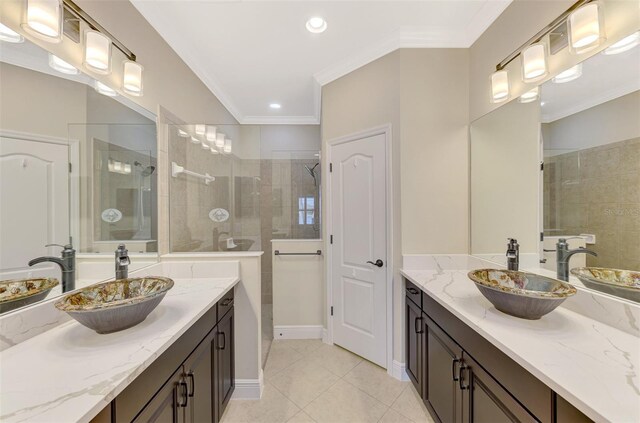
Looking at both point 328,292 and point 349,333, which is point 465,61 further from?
point 349,333

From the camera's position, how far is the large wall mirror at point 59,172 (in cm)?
97

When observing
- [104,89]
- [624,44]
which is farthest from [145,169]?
[624,44]

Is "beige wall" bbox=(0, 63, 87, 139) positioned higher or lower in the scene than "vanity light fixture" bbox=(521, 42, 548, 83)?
lower

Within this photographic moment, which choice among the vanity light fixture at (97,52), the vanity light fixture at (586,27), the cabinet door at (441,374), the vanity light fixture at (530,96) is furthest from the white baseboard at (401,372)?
the vanity light fixture at (97,52)

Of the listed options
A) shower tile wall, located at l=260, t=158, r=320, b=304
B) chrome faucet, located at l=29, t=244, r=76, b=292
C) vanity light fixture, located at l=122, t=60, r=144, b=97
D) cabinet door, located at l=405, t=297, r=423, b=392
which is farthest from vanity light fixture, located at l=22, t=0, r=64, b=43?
cabinet door, located at l=405, t=297, r=423, b=392

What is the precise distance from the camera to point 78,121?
1.23 metres

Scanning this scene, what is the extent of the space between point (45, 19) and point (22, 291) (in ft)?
3.73

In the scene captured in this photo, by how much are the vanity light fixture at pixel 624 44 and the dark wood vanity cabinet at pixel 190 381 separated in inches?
91.8

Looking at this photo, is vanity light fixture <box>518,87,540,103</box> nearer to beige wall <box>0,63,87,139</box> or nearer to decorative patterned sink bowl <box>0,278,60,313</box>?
beige wall <box>0,63,87,139</box>

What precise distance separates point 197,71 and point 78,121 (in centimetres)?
149

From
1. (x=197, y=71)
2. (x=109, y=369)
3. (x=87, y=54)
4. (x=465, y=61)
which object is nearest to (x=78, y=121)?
(x=87, y=54)

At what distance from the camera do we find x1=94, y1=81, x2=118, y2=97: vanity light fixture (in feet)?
4.50

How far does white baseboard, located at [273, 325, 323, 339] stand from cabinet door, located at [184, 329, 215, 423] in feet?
4.50

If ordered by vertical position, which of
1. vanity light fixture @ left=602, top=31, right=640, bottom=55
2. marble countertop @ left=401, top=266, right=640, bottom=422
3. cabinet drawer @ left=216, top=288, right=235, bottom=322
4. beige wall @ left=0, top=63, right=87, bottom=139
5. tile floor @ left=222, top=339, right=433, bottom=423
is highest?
vanity light fixture @ left=602, top=31, right=640, bottom=55
